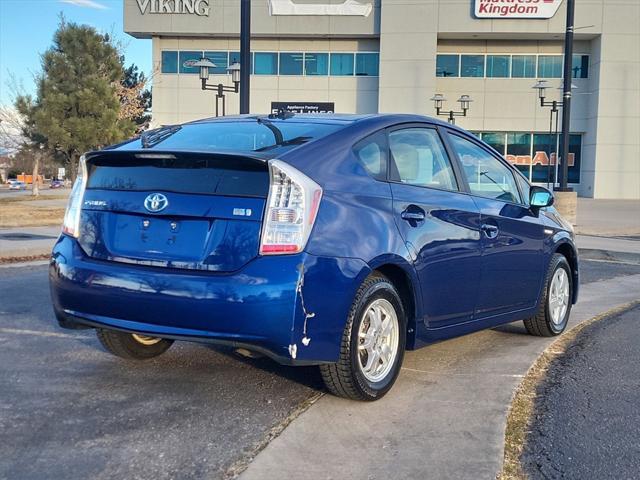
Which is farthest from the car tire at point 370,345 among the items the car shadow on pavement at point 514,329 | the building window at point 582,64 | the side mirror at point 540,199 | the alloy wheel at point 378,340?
the building window at point 582,64

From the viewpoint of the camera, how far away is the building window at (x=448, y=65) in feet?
138

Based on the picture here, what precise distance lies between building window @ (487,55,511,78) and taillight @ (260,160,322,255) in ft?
134

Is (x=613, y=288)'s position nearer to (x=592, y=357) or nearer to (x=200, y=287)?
(x=592, y=357)

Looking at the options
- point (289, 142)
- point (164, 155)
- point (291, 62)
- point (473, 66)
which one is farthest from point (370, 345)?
point (473, 66)

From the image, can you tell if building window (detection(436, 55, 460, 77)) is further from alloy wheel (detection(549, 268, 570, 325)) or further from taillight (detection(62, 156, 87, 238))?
taillight (detection(62, 156, 87, 238))

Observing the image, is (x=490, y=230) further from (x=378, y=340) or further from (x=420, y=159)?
(x=378, y=340)

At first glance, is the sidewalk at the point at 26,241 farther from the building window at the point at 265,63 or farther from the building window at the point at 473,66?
the building window at the point at 473,66

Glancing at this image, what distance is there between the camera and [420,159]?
15.2ft

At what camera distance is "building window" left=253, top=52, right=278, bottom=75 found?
140 ft

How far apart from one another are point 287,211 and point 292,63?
4067cm

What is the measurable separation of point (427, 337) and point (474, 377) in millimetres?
491

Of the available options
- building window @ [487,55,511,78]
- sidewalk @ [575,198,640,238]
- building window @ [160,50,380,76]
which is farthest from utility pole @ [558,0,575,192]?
building window @ [160,50,380,76]

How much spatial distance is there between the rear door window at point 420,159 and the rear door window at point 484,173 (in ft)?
0.69

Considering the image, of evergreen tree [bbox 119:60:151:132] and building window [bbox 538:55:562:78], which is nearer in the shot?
evergreen tree [bbox 119:60:151:132]
